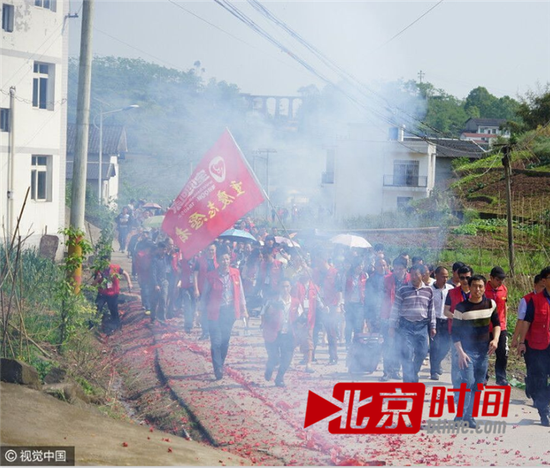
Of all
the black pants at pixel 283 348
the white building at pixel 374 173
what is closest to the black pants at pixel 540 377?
the black pants at pixel 283 348

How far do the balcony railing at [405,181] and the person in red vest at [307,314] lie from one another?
94.6 feet

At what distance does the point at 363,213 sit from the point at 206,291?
24.1m

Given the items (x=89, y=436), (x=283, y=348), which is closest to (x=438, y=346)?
(x=283, y=348)

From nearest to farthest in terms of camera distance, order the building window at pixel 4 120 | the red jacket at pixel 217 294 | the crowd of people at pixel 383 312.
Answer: the crowd of people at pixel 383 312
the red jacket at pixel 217 294
the building window at pixel 4 120

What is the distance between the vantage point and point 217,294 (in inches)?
434

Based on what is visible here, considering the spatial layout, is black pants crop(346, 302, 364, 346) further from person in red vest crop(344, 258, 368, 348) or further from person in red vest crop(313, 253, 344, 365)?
person in red vest crop(313, 253, 344, 365)

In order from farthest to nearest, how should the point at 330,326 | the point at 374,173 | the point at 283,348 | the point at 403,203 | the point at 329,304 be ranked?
the point at 403,203, the point at 374,173, the point at 329,304, the point at 330,326, the point at 283,348

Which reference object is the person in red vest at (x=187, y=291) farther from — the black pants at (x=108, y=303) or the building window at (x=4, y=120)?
the building window at (x=4, y=120)

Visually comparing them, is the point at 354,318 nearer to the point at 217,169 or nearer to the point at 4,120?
the point at 217,169

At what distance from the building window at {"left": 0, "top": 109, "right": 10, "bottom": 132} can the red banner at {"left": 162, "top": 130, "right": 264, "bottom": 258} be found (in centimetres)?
1184

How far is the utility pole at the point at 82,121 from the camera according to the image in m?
12.8

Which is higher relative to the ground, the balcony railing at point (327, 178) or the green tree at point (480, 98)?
the green tree at point (480, 98)

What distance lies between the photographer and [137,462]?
22.4 feet

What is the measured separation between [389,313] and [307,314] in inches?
48.6
